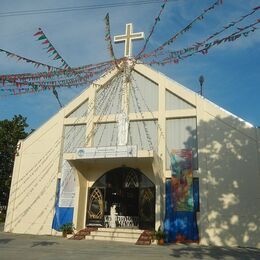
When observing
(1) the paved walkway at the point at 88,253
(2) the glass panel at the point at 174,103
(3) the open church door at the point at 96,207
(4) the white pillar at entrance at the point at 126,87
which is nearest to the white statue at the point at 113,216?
(3) the open church door at the point at 96,207

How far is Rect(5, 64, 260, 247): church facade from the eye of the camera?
16.4m

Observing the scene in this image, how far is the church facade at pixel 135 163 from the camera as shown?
16.4 m

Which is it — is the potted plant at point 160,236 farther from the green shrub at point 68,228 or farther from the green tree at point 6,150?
the green tree at point 6,150

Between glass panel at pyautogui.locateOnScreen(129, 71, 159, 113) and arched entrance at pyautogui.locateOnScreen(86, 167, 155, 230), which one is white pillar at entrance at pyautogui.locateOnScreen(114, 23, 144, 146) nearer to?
glass panel at pyautogui.locateOnScreen(129, 71, 159, 113)

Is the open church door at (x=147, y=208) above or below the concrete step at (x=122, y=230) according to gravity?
above

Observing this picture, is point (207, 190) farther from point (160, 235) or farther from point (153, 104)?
point (153, 104)

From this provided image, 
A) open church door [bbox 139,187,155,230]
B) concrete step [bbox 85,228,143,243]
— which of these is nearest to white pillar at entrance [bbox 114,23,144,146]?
open church door [bbox 139,187,155,230]

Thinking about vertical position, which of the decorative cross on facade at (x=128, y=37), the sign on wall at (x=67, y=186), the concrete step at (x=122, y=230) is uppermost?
the decorative cross on facade at (x=128, y=37)

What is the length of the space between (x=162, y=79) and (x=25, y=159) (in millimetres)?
9754

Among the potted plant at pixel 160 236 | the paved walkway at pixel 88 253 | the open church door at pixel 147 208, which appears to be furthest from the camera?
the open church door at pixel 147 208

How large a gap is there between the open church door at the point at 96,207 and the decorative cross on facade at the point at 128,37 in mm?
7998

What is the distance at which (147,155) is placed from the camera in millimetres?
16469

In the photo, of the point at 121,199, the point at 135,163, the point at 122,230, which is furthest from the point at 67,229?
the point at 135,163

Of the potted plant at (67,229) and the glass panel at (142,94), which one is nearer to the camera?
the potted plant at (67,229)
